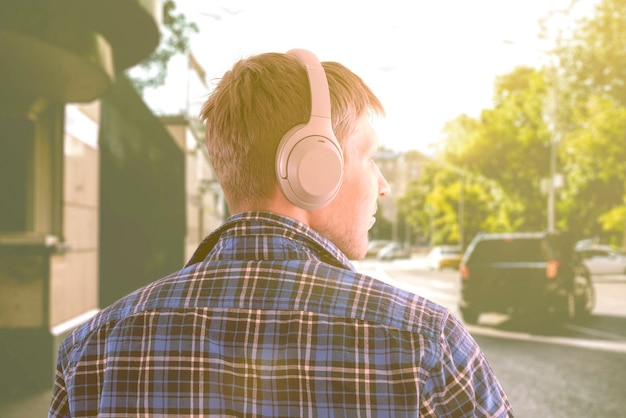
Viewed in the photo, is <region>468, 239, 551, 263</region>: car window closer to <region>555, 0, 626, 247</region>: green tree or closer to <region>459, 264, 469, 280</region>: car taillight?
<region>459, 264, 469, 280</region>: car taillight

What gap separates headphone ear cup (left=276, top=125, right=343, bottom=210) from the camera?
1.21 metres

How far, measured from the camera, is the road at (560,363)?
5812 millimetres

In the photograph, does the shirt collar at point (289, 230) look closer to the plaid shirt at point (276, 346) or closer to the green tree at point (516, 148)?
the plaid shirt at point (276, 346)

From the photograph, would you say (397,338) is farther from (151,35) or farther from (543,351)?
(543,351)

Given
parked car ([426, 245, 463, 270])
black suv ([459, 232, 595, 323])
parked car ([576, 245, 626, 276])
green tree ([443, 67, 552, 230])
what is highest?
green tree ([443, 67, 552, 230])

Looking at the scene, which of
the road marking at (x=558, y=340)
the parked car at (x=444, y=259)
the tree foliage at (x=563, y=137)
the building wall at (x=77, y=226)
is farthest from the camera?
→ the parked car at (x=444, y=259)

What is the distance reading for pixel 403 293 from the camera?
43.9 inches

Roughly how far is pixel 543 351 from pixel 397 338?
8155 mm

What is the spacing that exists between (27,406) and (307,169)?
5545 millimetres

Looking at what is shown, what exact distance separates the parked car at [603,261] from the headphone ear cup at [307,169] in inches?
1081

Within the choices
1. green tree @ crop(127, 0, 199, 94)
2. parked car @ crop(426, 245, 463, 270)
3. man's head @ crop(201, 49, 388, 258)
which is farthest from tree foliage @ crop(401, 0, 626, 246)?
man's head @ crop(201, 49, 388, 258)

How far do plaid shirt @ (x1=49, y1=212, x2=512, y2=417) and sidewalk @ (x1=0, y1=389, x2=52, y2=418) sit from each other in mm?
4877

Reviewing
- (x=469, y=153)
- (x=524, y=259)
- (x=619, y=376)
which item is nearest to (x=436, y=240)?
(x=469, y=153)

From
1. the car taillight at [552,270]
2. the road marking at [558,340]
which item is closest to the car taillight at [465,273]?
the road marking at [558,340]
